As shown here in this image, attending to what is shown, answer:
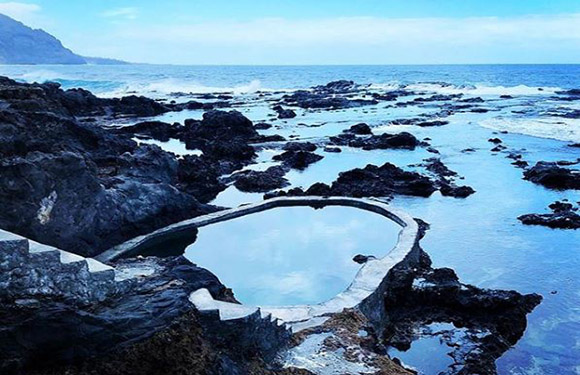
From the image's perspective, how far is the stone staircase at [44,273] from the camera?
5.46 metres

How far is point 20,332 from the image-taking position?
Result: 5562 mm

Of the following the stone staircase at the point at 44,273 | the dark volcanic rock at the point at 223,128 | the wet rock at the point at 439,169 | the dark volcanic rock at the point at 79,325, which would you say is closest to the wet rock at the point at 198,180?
the wet rock at the point at 439,169

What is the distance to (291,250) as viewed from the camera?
50.0 feet

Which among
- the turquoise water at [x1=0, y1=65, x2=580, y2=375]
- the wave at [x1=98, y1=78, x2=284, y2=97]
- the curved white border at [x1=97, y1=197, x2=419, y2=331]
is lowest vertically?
the wave at [x1=98, y1=78, x2=284, y2=97]

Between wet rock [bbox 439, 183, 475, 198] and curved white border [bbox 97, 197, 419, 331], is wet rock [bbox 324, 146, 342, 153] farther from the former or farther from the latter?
curved white border [bbox 97, 197, 419, 331]

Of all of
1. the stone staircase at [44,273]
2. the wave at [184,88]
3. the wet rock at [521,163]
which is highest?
the stone staircase at [44,273]

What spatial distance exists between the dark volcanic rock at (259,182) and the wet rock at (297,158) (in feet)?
10.6

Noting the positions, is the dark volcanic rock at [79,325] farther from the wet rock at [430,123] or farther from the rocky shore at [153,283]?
the wet rock at [430,123]

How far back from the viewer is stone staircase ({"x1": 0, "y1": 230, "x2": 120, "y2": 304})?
5.46m

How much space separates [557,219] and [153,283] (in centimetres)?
1653

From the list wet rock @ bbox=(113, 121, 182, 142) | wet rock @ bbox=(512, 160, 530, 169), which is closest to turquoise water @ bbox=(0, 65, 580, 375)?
wet rock @ bbox=(512, 160, 530, 169)

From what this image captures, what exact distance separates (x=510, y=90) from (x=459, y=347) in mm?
84146

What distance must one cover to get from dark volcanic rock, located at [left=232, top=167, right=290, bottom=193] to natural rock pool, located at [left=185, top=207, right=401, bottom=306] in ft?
17.6

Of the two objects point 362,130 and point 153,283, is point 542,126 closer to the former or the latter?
point 362,130
